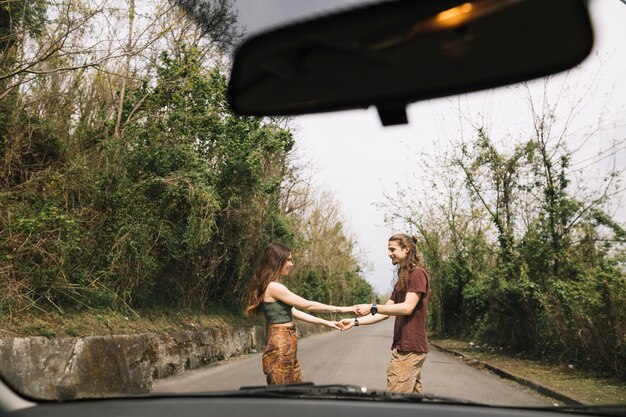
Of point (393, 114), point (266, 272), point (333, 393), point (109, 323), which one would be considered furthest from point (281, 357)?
point (109, 323)

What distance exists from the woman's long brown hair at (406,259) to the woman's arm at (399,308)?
156 mm

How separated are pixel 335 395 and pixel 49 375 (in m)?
1.37

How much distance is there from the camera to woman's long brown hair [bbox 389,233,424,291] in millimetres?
4223

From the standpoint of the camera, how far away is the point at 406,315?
161 inches

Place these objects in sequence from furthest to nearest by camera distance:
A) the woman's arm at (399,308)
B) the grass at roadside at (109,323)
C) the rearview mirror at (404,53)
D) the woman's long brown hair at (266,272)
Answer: the grass at roadside at (109,323), the woman's arm at (399,308), the woman's long brown hair at (266,272), the rearview mirror at (404,53)

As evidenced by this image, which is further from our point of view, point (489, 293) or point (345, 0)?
point (489, 293)

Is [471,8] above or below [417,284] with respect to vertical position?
above

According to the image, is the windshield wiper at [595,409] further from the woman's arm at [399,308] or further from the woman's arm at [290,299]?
the woman's arm at [399,308]

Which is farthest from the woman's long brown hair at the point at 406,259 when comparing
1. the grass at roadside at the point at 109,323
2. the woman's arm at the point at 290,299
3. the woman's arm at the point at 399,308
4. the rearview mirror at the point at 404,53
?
the grass at roadside at the point at 109,323

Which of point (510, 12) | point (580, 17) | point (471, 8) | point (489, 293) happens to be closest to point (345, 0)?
point (471, 8)

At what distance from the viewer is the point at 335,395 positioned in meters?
1.97

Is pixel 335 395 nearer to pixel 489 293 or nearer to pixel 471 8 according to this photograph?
pixel 471 8

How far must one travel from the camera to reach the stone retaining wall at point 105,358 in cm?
235

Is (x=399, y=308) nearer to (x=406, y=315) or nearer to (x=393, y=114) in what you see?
(x=406, y=315)
